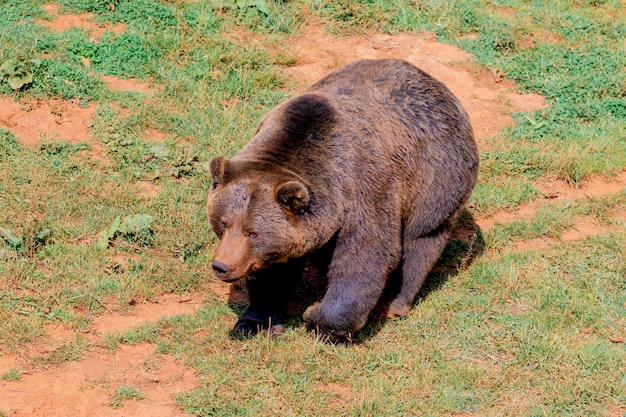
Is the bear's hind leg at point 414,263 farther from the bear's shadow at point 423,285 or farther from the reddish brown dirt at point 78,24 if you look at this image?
the reddish brown dirt at point 78,24

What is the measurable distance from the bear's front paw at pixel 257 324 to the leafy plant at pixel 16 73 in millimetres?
4044

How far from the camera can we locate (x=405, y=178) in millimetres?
7055

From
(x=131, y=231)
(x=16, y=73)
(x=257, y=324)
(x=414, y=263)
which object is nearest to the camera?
(x=257, y=324)

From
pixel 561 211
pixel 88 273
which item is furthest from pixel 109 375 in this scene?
pixel 561 211

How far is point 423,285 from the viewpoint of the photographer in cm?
798

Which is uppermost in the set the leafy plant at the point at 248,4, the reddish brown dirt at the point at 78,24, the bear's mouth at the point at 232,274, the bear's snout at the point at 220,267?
the bear's snout at the point at 220,267

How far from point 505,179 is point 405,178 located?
9.21 feet

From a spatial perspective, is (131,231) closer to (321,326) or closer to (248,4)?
(321,326)

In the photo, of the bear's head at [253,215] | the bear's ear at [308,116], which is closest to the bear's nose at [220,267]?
the bear's head at [253,215]

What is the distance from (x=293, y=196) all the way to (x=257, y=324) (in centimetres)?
136

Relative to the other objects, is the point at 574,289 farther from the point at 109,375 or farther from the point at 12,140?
the point at 12,140

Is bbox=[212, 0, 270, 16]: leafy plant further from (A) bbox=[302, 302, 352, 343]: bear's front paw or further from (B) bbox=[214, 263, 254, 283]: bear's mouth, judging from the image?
(B) bbox=[214, 263, 254, 283]: bear's mouth

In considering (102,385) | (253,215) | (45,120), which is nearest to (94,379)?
(102,385)

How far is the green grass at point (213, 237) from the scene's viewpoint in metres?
6.53
